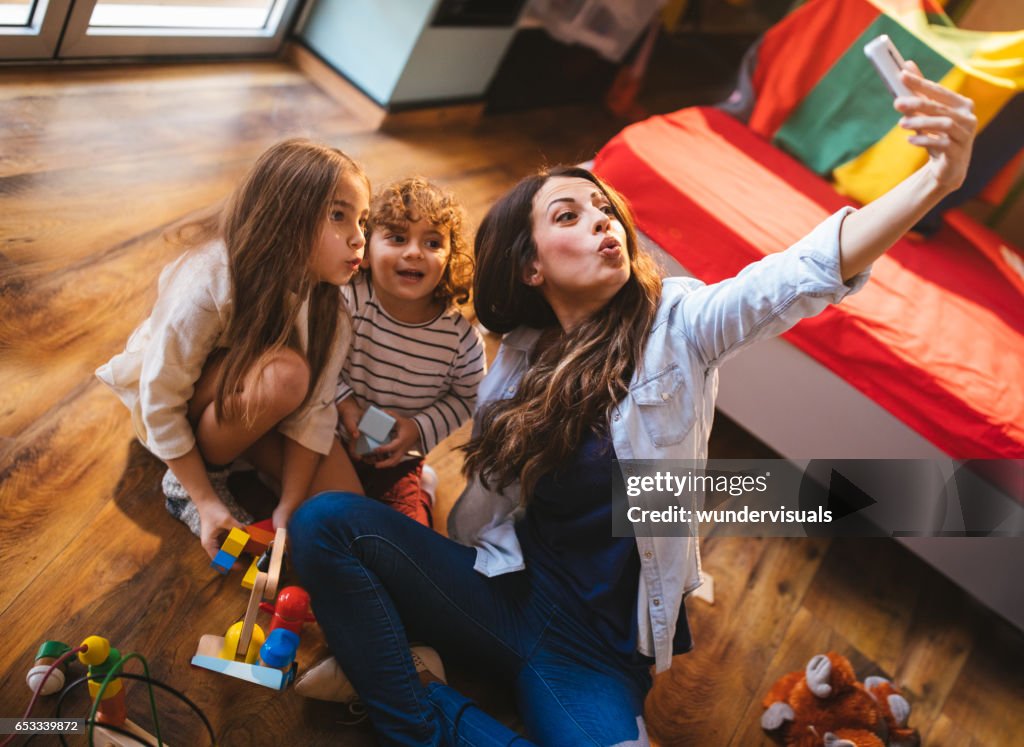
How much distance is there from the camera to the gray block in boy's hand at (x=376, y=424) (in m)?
1.37

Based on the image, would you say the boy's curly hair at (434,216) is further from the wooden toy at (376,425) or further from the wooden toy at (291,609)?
the wooden toy at (291,609)

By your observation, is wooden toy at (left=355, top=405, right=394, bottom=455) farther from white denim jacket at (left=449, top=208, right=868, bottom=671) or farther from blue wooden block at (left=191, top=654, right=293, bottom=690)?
blue wooden block at (left=191, top=654, right=293, bottom=690)

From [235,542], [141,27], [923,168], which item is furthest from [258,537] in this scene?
[141,27]

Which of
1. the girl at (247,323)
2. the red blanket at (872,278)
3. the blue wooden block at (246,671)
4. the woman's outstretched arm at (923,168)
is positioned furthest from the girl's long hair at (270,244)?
the red blanket at (872,278)

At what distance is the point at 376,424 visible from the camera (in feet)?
4.51

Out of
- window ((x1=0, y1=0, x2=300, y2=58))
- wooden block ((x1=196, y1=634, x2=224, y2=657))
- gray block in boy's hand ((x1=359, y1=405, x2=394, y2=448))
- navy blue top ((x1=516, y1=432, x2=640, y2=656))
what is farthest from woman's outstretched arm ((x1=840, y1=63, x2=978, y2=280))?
window ((x1=0, y1=0, x2=300, y2=58))

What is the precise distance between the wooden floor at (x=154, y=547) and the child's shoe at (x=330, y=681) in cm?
4

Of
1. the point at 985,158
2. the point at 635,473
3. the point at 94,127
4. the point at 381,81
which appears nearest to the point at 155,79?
the point at 94,127

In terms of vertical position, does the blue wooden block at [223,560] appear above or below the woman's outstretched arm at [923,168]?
below

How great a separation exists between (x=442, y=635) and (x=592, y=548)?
0.83ft

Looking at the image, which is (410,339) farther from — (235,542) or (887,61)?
(887,61)

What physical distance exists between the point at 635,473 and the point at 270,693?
60 cm

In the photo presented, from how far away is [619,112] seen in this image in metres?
3.59

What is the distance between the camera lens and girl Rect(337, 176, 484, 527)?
1.32 metres
